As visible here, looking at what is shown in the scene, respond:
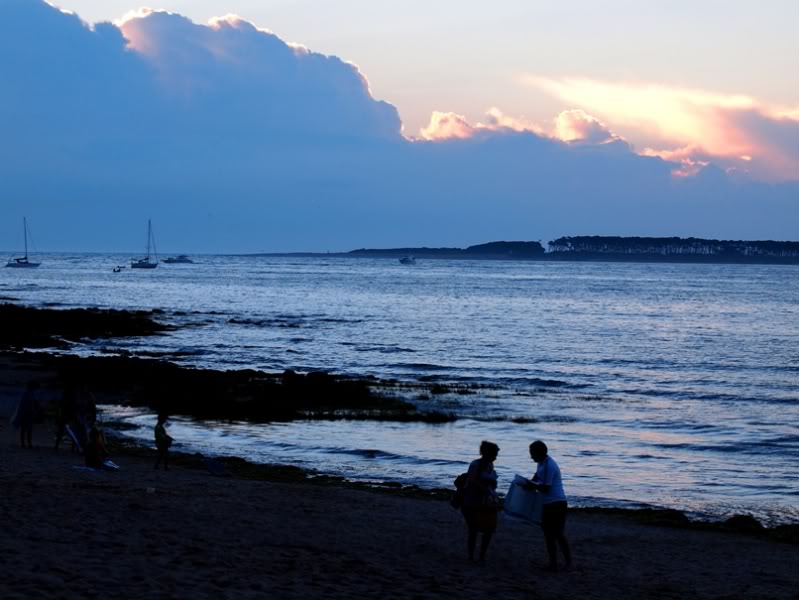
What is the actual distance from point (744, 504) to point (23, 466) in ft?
48.6

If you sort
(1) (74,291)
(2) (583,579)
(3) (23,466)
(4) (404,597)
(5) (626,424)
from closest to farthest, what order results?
1. (4) (404,597)
2. (2) (583,579)
3. (3) (23,466)
4. (5) (626,424)
5. (1) (74,291)

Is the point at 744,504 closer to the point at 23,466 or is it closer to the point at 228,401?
the point at 23,466

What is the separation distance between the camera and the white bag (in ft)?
42.5

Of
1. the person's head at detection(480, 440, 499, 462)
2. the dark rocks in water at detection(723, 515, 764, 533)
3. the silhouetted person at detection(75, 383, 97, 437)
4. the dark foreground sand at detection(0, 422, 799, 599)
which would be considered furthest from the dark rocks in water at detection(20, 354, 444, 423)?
the person's head at detection(480, 440, 499, 462)

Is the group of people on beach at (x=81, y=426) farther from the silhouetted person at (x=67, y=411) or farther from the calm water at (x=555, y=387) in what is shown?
the calm water at (x=555, y=387)

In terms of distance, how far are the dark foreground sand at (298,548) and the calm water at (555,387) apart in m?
4.40

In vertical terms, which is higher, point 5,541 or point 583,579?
point 5,541

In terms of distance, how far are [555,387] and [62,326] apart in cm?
3548

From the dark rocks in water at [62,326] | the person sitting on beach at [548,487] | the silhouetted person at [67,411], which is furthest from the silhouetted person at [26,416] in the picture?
the dark rocks in water at [62,326]

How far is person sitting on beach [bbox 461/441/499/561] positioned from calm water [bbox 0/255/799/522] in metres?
9.23

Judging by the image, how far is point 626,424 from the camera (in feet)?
109

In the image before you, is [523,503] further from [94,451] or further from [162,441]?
[162,441]

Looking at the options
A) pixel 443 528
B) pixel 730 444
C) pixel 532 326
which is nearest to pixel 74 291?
pixel 532 326

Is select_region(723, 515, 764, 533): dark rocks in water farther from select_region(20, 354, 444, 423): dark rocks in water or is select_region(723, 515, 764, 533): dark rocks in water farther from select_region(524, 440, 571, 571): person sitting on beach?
select_region(20, 354, 444, 423): dark rocks in water
